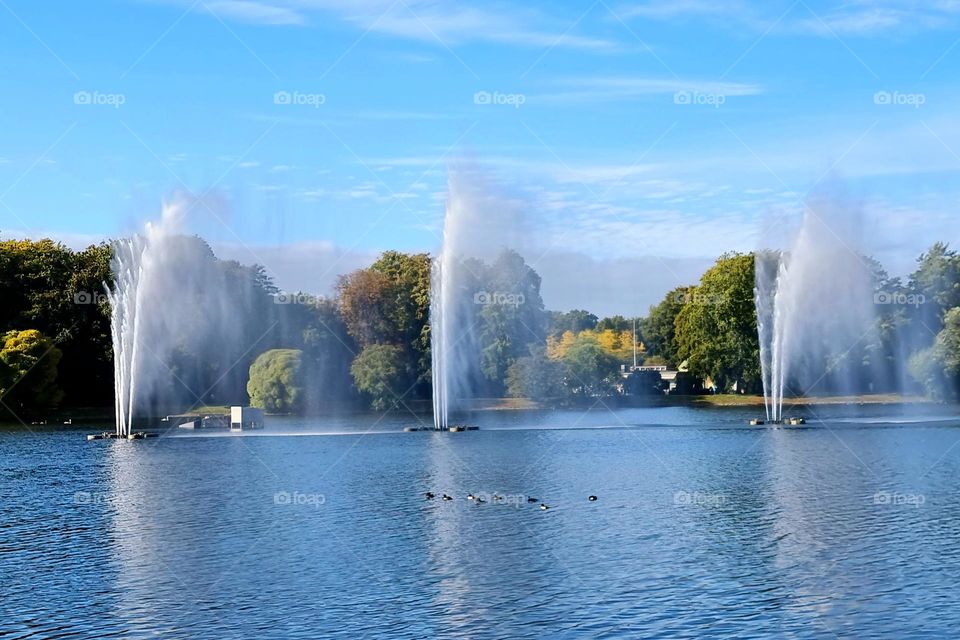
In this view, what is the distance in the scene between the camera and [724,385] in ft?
429

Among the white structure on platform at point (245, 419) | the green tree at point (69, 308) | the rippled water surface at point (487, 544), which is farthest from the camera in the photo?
the green tree at point (69, 308)

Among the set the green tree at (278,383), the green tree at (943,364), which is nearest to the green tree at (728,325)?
the green tree at (943,364)

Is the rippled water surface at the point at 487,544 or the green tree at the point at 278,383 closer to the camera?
the rippled water surface at the point at 487,544

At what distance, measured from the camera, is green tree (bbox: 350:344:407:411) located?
105912 millimetres

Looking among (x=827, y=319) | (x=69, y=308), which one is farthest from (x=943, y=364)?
(x=69, y=308)

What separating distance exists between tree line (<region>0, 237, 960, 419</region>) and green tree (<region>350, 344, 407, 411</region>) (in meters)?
0.15

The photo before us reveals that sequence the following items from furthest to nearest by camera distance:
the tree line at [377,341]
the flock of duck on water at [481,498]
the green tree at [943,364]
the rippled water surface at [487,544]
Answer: the tree line at [377,341] → the green tree at [943,364] → the flock of duck on water at [481,498] → the rippled water surface at [487,544]

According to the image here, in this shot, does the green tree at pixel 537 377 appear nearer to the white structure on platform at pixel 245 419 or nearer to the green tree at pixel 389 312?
the green tree at pixel 389 312

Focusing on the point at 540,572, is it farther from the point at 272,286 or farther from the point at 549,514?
the point at 272,286

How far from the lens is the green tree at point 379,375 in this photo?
106 meters

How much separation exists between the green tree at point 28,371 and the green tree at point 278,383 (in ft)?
55.7

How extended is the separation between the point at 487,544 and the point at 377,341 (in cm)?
8770

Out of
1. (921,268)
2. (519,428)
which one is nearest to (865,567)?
(519,428)

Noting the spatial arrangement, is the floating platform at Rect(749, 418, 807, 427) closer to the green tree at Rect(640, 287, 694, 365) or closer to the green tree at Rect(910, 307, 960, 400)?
the green tree at Rect(910, 307, 960, 400)
